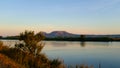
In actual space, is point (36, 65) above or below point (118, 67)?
above

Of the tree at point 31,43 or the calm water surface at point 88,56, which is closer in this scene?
the tree at point 31,43

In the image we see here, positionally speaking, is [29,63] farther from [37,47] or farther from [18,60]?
[37,47]

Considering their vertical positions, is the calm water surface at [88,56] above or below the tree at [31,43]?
below

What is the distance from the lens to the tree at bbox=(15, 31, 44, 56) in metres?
24.0

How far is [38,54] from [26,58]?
12.4ft

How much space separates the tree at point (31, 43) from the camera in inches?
946

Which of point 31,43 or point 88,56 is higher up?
point 31,43

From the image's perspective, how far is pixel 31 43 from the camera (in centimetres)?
2472

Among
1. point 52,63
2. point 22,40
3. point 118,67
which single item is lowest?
point 118,67

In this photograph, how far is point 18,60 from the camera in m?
19.0

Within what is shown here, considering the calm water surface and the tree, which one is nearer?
the tree

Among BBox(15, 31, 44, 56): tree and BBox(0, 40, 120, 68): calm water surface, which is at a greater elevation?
BBox(15, 31, 44, 56): tree

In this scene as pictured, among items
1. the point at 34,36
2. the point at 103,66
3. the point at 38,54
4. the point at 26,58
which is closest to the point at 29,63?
the point at 26,58

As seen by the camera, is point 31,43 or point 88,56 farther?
point 88,56
